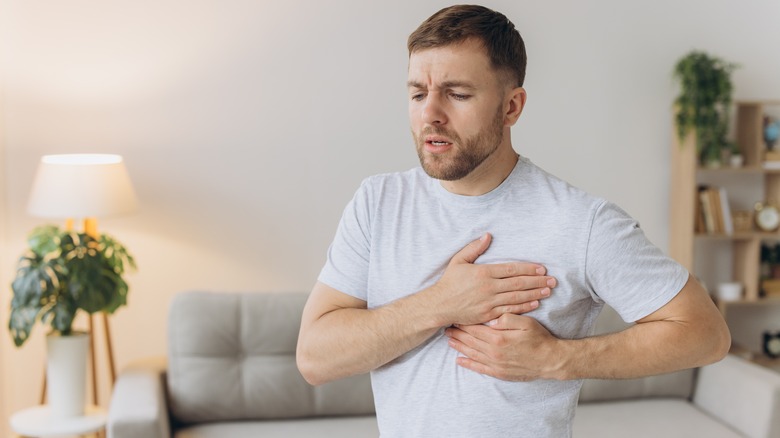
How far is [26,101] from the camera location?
361 centimetres

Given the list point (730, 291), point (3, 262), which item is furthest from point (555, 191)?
point (730, 291)

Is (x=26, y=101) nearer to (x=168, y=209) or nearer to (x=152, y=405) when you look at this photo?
(x=168, y=209)

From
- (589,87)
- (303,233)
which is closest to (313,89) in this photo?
(303,233)

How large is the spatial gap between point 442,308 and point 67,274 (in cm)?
214

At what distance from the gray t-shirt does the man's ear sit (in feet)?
0.27

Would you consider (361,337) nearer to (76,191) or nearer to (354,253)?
(354,253)

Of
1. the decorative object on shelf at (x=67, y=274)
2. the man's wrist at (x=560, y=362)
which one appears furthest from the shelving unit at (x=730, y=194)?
the man's wrist at (x=560, y=362)

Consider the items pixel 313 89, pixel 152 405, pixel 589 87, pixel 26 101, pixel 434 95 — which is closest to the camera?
pixel 434 95

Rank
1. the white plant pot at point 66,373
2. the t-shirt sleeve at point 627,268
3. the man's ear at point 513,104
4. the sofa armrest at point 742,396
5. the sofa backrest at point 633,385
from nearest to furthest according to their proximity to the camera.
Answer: the t-shirt sleeve at point 627,268 < the man's ear at point 513,104 < the sofa armrest at point 742,396 < the white plant pot at point 66,373 < the sofa backrest at point 633,385

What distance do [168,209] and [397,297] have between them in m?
2.52

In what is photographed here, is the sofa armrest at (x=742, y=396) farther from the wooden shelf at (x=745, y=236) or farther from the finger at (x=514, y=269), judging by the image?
the finger at (x=514, y=269)

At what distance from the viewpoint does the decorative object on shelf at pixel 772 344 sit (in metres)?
4.33

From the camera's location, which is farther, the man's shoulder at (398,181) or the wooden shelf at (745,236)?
the wooden shelf at (745,236)

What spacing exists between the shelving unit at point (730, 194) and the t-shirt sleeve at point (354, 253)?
301 centimetres
